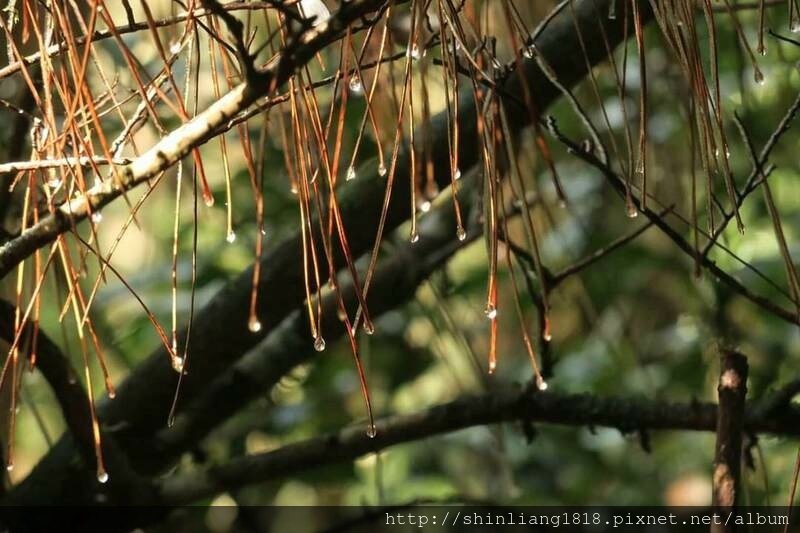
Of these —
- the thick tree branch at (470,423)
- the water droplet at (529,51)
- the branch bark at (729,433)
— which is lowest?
the branch bark at (729,433)

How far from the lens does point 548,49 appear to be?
940 millimetres

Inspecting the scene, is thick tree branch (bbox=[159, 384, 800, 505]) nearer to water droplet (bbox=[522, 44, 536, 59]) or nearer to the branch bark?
the branch bark

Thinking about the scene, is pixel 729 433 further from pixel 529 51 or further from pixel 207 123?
pixel 207 123

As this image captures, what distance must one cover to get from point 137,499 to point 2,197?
0.34 meters

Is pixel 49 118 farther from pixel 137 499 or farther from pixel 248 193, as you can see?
pixel 248 193

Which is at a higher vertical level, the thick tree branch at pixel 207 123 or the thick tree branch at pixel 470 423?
the thick tree branch at pixel 470 423

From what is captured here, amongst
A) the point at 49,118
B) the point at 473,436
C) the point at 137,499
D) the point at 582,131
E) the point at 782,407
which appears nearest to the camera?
the point at 49,118

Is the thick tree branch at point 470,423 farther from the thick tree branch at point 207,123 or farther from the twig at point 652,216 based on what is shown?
the thick tree branch at point 207,123

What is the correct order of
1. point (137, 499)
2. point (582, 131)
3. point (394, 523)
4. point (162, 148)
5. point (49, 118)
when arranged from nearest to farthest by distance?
point (162, 148), point (49, 118), point (137, 499), point (582, 131), point (394, 523)

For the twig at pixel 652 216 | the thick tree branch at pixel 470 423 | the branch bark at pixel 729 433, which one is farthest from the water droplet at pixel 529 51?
the thick tree branch at pixel 470 423

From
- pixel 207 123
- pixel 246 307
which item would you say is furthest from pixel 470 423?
pixel 207 123

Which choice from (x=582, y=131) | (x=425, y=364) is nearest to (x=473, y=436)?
(x=425, y=364)

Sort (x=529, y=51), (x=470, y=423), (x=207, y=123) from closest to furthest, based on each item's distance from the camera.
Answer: (x=207, y=123)
(x=529, y=51)
(x=470, y=423)

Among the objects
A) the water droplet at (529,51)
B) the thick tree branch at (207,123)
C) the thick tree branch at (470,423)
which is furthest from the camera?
the thick tree branch at (470,423)
